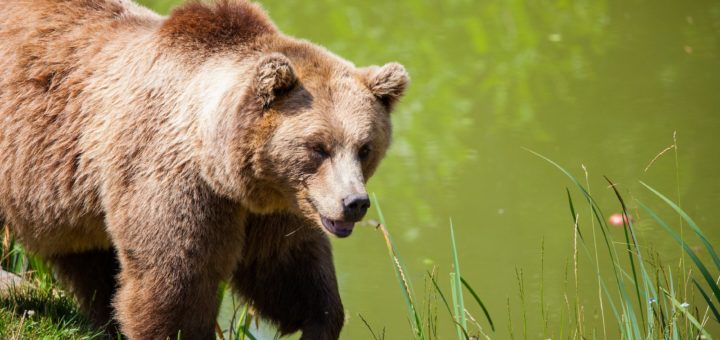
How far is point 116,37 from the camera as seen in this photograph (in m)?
5.42

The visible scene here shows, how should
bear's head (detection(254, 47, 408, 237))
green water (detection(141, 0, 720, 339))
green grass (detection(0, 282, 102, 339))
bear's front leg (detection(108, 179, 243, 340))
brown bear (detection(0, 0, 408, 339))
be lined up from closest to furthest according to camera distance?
1. bear's head (detection(254, 47, 408, 237))
2. brown bear (detection(0, 0, 408, 339))
3. bear's front leg (detection(108, 179, 243, 340))
4. green grass (detection(0, 282, 102, 339))
5. green water (detection(141, 0, 720, 339))

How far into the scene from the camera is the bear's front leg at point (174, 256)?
15.8 feet

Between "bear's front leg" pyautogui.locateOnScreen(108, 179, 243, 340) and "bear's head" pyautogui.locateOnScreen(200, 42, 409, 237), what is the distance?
0.18 metres

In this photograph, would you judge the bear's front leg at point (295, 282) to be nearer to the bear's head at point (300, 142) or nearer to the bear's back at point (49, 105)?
the bear's head at point (300, 142)

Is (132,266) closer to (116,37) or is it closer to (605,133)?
(116,37)

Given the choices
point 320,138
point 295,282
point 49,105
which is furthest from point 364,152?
point 49,105

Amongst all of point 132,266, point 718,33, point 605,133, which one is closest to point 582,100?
point 605,133

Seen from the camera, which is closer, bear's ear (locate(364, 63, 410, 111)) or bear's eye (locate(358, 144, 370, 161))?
bear's eye (locate(358, 144, 370, 161))

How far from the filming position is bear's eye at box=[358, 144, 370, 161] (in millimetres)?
4715

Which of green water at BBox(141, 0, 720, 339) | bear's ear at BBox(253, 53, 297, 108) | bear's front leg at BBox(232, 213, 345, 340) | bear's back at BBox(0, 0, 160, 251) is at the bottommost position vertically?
green water at BBox(141, 0, 720, 339)

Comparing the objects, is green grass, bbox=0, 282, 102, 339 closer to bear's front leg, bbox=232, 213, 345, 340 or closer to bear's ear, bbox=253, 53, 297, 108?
bear's front leg, bbox=232, 213, 345, 340

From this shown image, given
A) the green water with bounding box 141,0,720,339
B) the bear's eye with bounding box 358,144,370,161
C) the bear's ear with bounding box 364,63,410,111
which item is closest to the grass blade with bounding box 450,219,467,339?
the bear's eye with bounding box 358,144,370,161

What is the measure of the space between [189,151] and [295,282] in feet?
3.33

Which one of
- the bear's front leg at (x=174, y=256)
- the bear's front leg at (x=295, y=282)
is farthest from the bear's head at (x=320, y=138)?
the bear's front leg at (x=295, y=282)
